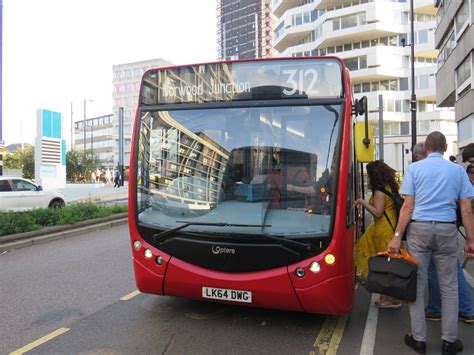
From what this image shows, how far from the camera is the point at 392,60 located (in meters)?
52.3

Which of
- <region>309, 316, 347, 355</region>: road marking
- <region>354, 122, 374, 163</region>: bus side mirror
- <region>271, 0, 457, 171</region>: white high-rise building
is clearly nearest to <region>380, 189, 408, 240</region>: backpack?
<region>354, 122, 374, 163</region>: bus side mirror

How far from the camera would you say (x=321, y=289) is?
3.90m

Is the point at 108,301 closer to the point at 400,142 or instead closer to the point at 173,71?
the point at 173,71

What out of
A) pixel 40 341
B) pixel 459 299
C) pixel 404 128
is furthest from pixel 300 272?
pixel 404 128

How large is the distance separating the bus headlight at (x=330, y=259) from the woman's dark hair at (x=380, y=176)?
52.5 inches

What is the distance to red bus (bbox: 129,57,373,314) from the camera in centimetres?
398

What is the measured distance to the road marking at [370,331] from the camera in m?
3.82

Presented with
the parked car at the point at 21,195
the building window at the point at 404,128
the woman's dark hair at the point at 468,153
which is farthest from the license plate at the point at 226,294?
the building window at the point at 404,128

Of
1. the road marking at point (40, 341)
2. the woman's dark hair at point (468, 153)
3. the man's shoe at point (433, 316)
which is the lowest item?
the road marking at point (40, 341)

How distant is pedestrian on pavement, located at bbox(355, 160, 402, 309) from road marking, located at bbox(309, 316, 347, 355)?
74 centimetres

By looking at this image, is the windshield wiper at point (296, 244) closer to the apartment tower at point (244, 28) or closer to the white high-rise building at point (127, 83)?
the white high-rise building at point (127, 83)

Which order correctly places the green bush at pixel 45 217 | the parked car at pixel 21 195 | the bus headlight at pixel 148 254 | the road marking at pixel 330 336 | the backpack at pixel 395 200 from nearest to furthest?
the road marking at pixel 330 336
the bus headlight at pixel 148 254
the backpack at pixel 395 200
the green bush at pixel 45 217
the parked car at pixel 21 195

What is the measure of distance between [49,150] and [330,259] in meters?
29.5

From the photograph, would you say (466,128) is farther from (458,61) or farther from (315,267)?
(315,267)
